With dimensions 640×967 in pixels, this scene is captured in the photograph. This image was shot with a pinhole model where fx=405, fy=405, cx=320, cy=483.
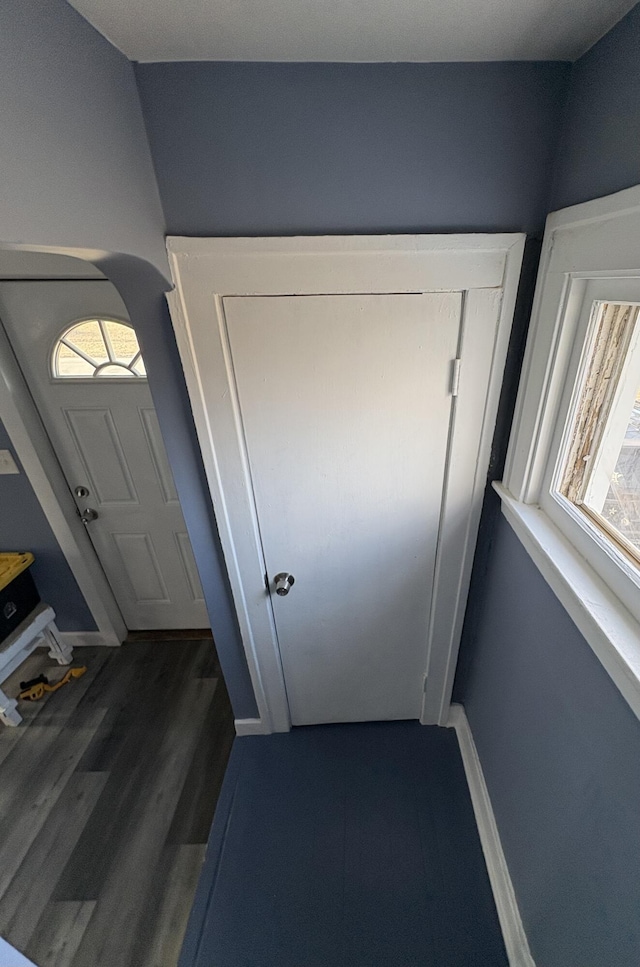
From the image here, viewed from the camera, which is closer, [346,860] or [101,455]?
[346,860]

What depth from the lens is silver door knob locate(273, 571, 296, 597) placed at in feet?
4.80

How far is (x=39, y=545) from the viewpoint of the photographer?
2.14 metres

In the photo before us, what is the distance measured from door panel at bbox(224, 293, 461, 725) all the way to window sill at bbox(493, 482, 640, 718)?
31 centimetres

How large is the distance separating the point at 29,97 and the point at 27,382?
1.47 metres

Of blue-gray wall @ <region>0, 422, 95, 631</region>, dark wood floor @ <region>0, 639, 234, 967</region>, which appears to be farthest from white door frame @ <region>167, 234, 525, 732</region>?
blue-gray wall @ <region>0, 422, 95, 631</region>

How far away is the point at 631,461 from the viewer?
0.91 meters

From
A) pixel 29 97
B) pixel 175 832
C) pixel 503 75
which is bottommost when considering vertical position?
pixel 175 832

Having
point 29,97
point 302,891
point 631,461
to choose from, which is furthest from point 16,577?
point 631,461

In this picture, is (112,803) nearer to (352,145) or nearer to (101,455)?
(101,455)

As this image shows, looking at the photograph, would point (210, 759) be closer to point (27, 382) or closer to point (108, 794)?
point (108, 794)

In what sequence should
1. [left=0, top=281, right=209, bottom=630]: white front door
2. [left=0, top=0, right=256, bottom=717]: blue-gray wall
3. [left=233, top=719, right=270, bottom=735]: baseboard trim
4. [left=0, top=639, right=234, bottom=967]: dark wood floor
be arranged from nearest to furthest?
[left=0, top=0, right=256, bottom=717]: blue-gray wall, [left=0, top=639, right=234, bottom=967]: dark wood floor, [left=0, top=281, right=209, bottom=630]: white front door, [left=233, top=719, right=270, bottom=735]: baseboard trim

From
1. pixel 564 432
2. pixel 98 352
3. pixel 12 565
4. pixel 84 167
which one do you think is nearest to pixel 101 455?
pixel 98 352

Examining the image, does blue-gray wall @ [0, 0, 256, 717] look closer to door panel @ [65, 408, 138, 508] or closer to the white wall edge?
door panel @ [65, 408, 138, 508]

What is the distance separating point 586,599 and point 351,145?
118 cm
